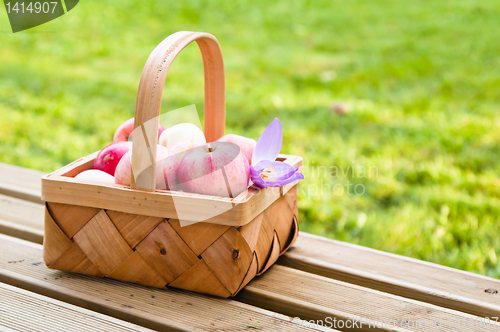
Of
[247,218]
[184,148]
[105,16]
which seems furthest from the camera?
[105,16]

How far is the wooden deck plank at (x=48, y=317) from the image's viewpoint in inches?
32.8

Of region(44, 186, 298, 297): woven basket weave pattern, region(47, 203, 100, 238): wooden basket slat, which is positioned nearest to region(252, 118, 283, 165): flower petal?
region(44, 186, 298, 297): woven basket weave pattern

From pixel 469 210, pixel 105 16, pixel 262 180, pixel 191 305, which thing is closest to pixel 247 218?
pixel 262 180

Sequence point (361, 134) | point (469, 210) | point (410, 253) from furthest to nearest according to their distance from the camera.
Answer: point (361, 134), point (469, 210), point (410, 253)

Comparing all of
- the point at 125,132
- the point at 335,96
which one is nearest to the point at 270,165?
the point at 125,132

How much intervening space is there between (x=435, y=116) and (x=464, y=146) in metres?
0.38

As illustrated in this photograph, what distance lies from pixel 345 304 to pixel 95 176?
0.55 m

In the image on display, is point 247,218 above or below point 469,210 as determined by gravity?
above

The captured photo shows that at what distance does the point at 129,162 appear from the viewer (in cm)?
96

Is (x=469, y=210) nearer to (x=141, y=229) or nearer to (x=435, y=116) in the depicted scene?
(x=435, y=116)

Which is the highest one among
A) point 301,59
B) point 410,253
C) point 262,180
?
point 262,180

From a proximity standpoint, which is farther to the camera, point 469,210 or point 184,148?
point 469,210

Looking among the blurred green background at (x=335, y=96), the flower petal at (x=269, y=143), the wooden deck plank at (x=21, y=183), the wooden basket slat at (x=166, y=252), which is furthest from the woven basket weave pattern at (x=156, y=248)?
the blurred green background at (x=335, y=96)

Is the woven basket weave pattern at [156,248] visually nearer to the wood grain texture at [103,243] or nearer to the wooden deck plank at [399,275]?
the wood grain texture at [103,243]
